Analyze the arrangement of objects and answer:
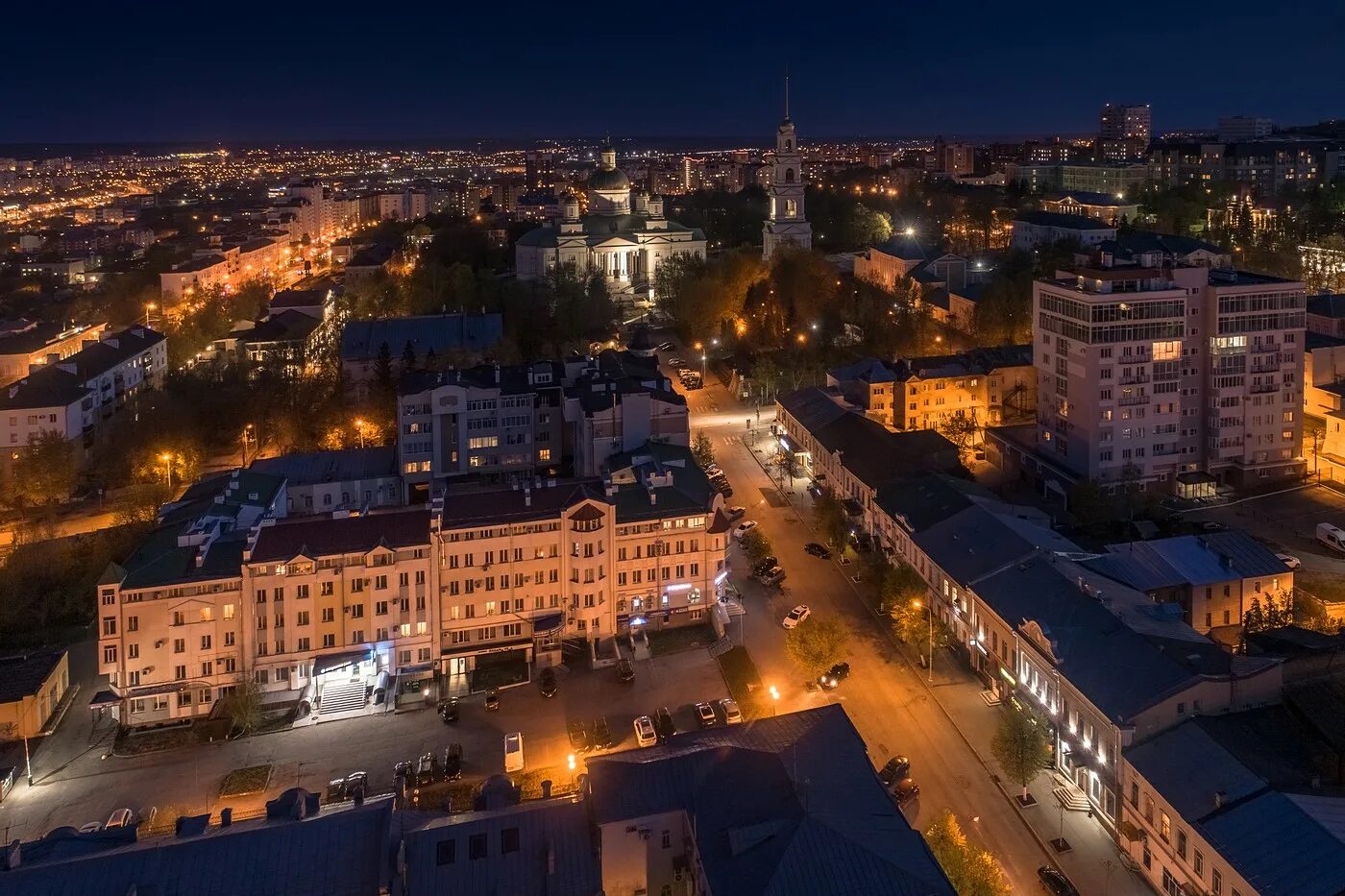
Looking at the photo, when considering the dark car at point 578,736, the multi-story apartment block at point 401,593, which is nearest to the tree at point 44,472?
the multi-story apartment block at point 401,593

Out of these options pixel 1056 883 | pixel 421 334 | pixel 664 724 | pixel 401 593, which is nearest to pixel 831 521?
pixel 664 724

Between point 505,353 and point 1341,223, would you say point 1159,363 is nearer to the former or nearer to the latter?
point 505,353

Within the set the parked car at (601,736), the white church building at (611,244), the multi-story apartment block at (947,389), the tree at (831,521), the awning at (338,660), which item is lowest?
the parked car at (601,736)

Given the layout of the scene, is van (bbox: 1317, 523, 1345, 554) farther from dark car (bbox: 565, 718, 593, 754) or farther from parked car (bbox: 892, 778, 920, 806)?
dark car (bbox: 565, 718, 593, 754)

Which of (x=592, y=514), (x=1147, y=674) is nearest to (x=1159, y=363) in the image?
(x=1147, y=674)

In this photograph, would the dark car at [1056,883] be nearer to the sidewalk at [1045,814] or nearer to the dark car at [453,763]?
the sidewalk at [1045,814]
